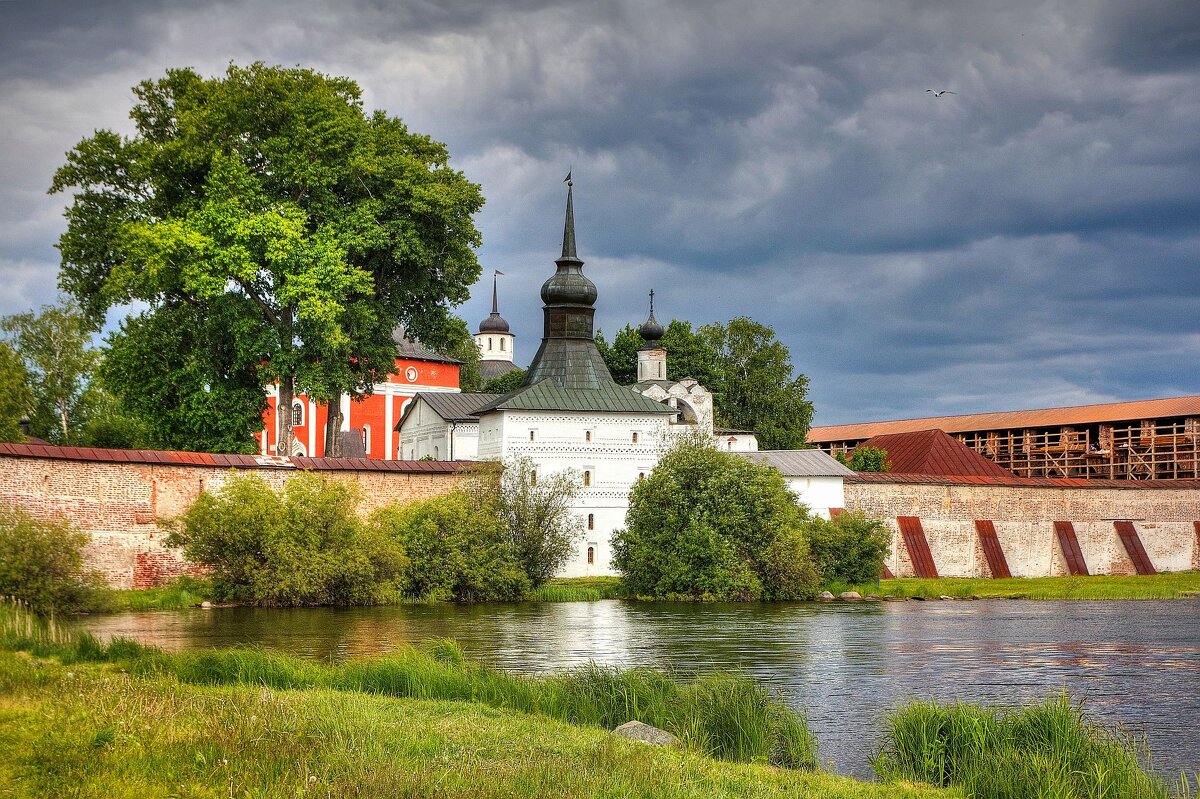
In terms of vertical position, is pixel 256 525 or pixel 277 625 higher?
pixel 256 525

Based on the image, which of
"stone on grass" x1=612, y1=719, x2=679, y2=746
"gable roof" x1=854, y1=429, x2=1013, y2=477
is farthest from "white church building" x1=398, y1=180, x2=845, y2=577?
"stone on grass" x1=612, y1=719, x2=679, y2=746

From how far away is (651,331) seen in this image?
196 ft

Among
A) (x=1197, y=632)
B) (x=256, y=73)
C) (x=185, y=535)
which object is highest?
(x=256, y=73)

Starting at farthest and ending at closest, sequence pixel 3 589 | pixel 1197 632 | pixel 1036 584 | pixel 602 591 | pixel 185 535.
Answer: pixel 1036 584 → pixel 602 591 → pixel 185 535 → pixel 1197 632 → pixel 3 589

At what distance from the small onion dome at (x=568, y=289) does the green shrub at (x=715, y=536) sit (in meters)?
9.28

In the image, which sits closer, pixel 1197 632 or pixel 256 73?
pixel 1197 632

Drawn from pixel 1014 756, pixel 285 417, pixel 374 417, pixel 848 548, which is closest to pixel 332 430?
pixel 285 417

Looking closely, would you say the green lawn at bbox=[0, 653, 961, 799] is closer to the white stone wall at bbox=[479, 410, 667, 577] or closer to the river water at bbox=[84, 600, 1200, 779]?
the river water at bbox=[84, 600, 1200, 779]

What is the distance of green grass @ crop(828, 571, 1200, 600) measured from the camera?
33.2m

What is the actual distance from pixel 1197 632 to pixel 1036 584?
1469cm

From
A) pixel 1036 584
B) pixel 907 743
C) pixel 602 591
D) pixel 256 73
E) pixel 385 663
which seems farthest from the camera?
pixel 1036 584

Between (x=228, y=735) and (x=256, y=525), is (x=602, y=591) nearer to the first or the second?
(x=256, y=525)

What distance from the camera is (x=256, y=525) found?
25828 mm

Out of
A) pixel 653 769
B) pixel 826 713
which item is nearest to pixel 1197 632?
pixel 826 713
